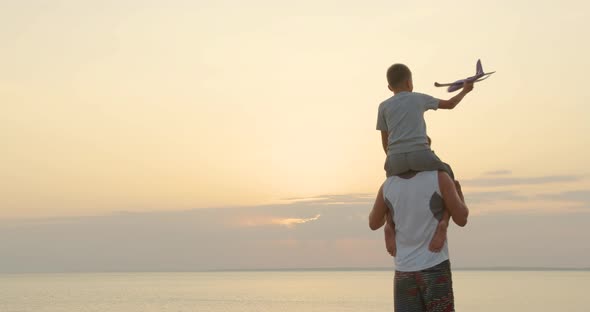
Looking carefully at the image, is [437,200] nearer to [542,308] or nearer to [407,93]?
[407,93]

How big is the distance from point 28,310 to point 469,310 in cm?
6077

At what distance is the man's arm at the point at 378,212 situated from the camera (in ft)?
22.4

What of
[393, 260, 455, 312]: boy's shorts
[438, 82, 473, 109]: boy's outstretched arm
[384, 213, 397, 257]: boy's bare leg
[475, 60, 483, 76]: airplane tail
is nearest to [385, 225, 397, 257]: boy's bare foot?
[384, 213, 397, 257]: boy's bare leg

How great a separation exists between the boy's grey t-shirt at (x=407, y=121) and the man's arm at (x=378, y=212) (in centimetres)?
35

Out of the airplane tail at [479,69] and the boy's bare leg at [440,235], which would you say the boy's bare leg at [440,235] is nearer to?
the boy's bare leg at [440,235]

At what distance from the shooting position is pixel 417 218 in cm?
659

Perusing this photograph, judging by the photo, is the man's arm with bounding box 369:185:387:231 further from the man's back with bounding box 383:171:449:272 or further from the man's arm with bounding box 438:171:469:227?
the man's arm with bounding box 438:171:469:227

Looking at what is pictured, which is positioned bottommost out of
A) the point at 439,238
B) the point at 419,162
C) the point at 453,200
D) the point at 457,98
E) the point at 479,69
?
the point at 439,238

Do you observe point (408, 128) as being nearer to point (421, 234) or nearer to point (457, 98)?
point (457, 98)

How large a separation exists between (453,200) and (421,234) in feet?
1.14

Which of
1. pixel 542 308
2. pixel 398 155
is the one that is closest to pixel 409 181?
pixel 398 155

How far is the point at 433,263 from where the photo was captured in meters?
6.48

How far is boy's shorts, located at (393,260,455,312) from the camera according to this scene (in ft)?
21.1

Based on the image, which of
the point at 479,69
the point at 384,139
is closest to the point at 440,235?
the point at 384,139
